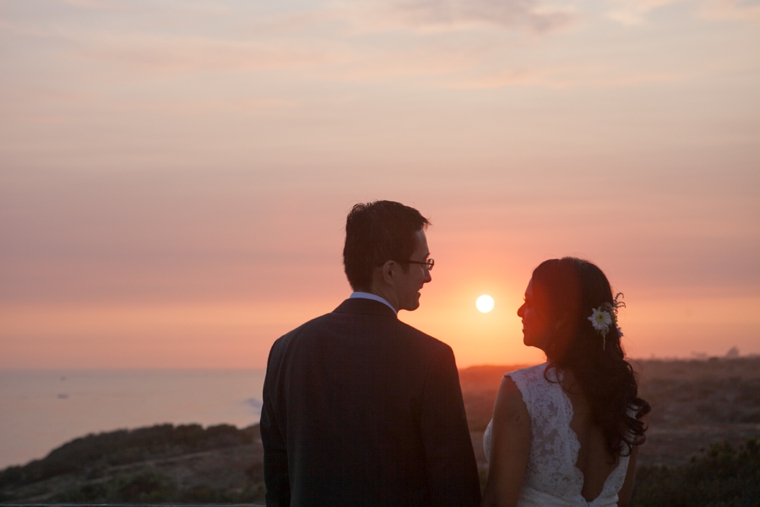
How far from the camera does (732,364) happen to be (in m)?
46.0

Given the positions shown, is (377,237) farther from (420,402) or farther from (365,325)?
(420,402)

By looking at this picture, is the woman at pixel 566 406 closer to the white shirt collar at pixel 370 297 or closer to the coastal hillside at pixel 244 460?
the white shirt collar at pixel 370 297

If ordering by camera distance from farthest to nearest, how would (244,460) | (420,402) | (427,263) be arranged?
(244,460), (427,263), (420,402)

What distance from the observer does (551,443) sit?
3.16 metres

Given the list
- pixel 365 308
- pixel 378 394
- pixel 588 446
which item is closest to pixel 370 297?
pixel 365 308

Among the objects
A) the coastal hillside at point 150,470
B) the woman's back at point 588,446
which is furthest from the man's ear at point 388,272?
the coastal hillside at point 150,470

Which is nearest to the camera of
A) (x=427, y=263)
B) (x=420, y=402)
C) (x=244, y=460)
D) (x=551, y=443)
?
(x=420, y=402)

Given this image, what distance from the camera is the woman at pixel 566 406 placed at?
314 cm

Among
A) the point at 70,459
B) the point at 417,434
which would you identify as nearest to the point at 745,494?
the point at 417,434

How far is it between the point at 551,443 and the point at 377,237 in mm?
1113

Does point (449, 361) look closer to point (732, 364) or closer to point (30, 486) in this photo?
point (30, 486)

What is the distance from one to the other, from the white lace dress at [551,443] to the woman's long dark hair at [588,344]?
0.35 feet

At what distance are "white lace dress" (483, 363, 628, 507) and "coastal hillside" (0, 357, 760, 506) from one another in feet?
16.5

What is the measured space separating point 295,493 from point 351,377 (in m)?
0.52
